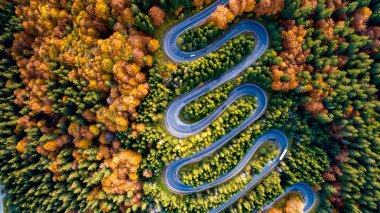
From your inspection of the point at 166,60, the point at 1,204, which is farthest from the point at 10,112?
the point at 166,60

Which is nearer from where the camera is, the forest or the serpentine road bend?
the forest

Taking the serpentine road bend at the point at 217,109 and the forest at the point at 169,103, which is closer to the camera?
the forest at the point at 169,103

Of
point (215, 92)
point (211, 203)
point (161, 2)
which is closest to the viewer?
point (161, 2)

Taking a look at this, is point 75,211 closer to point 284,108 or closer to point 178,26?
point 178,26

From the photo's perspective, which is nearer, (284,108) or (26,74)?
(284,108)
